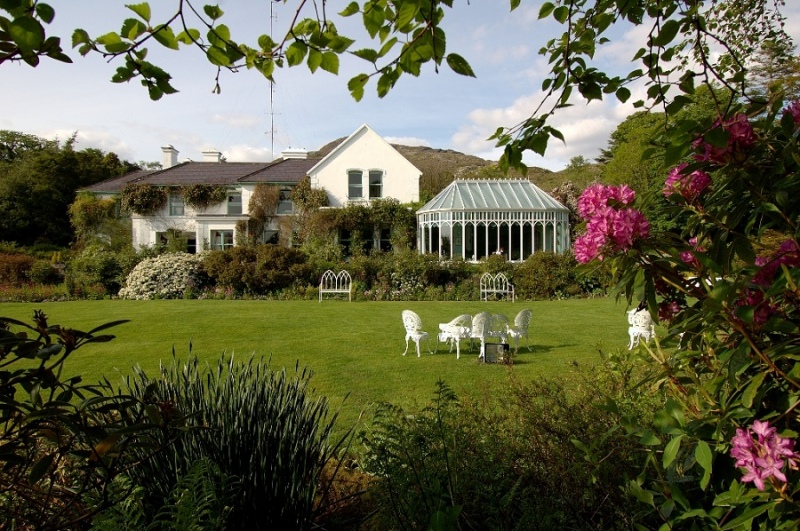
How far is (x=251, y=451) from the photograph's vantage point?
2975mm

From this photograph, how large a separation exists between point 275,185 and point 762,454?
2985 cm

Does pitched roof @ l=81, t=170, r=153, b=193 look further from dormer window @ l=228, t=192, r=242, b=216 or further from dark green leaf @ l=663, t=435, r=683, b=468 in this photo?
dark green leaf @ l=663, t=435, r=683, b=468

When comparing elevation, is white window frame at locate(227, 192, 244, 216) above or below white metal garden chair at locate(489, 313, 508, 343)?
above

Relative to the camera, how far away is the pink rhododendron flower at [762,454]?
127 cm

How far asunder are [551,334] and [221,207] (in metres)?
23.3

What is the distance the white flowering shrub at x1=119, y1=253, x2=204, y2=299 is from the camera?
2055cm

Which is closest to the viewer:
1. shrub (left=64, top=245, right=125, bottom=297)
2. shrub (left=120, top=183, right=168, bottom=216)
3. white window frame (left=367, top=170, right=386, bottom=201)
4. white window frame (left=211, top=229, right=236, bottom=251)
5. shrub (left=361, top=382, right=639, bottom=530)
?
shrub (left=361, top=382, right=639, bottom=530)

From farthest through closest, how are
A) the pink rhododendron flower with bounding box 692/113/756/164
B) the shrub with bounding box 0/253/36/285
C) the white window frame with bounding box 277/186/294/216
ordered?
the white window frame with bounding box 277/186/294/216 → the shrub with bounding box 0/253/36/285 → the pink rhododendron flower with bounding box 692/113/756/164

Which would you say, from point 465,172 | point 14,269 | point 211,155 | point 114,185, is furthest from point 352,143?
point 465,172

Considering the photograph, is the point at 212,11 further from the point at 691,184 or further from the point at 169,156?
the point at 169,156

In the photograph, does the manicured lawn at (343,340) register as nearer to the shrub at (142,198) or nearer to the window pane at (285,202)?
the shrub at (142,198)

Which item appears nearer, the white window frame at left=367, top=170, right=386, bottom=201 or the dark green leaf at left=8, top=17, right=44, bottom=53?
the dark green leaf at left=8, top=17, right=44, bottom=53

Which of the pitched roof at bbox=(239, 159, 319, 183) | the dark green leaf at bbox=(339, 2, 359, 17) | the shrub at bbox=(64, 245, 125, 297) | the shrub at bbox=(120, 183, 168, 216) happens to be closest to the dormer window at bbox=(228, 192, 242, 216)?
the pitched roof at bbox=(239, 159, 319, 183)

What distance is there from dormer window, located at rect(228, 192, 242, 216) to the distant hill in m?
10.3
